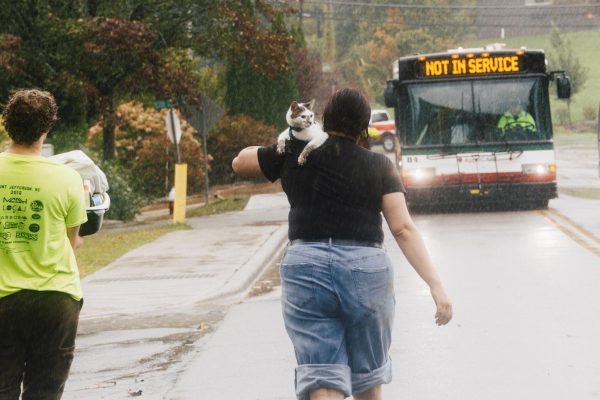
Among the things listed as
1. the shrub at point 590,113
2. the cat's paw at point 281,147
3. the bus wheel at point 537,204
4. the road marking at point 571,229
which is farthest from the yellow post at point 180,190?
the shrub at point 590,113

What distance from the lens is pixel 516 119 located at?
23.2 meters

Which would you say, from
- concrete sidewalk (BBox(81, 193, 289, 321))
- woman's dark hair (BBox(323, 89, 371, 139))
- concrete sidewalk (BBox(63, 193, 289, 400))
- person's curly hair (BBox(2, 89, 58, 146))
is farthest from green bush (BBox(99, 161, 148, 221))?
woman's dark hair (BBox(323, 89, 371, 139))

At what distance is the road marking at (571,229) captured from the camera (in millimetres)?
16719

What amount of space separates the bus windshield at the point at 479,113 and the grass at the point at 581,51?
60810mm

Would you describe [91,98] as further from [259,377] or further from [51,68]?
[259,377]

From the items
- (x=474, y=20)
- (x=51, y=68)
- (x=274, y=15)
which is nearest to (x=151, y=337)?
(x=51, y=68)

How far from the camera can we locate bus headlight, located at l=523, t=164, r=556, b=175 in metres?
22.9

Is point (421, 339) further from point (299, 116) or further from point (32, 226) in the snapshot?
point (32, 226)

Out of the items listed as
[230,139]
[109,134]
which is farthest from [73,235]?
[230,139]

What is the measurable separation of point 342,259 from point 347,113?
652 mm

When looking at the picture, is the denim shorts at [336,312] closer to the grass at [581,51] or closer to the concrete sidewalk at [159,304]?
the concrete sidewalk at [159,304]

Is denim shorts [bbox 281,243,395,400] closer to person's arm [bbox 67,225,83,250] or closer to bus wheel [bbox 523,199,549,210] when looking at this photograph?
person's arm [bbox 67,225,83,250]

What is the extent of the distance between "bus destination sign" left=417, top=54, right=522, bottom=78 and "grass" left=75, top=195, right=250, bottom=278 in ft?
17.9

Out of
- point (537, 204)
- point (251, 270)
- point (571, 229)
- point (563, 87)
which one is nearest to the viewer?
point (251, 270)
